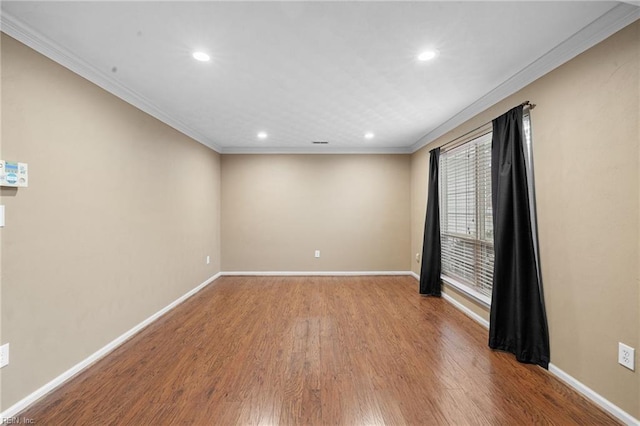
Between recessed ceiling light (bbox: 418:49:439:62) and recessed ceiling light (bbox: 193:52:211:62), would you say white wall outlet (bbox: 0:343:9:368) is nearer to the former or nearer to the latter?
recessed ceiling light (bbox: 193:52:211:62)

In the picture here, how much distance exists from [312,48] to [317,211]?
3.38 m

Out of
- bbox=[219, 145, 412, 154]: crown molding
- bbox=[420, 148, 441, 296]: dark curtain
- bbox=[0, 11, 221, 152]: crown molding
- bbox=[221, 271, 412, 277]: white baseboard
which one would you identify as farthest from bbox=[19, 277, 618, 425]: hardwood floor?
bbox=[219, 145, 412, 154]: crown molding

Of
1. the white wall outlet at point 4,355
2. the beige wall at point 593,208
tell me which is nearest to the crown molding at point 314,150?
the beige wall at point 593,208

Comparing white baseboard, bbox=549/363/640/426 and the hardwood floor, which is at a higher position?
white baseboard, bbox=549/363/640/426

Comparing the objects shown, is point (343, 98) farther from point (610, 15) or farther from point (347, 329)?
point (347, 329)

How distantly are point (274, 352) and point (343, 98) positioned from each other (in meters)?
2.61

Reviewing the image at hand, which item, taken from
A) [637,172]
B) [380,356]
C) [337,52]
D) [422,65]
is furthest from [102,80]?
[637,172]

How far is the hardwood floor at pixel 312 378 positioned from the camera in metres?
1.65

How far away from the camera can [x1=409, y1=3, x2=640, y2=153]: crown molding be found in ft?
5.09

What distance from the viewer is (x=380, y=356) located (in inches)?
91.2

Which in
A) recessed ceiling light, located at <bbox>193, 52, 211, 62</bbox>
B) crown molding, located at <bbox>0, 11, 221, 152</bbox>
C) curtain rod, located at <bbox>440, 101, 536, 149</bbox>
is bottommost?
curtain rod, located at <bbox>440, 101, 536, 149</bbox>

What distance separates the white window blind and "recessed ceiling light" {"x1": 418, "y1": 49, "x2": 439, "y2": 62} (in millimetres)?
1374

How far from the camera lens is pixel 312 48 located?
191cm

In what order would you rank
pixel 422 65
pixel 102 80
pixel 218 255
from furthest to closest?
pixel 218 255, pixel 102 80, pixel 422 65
